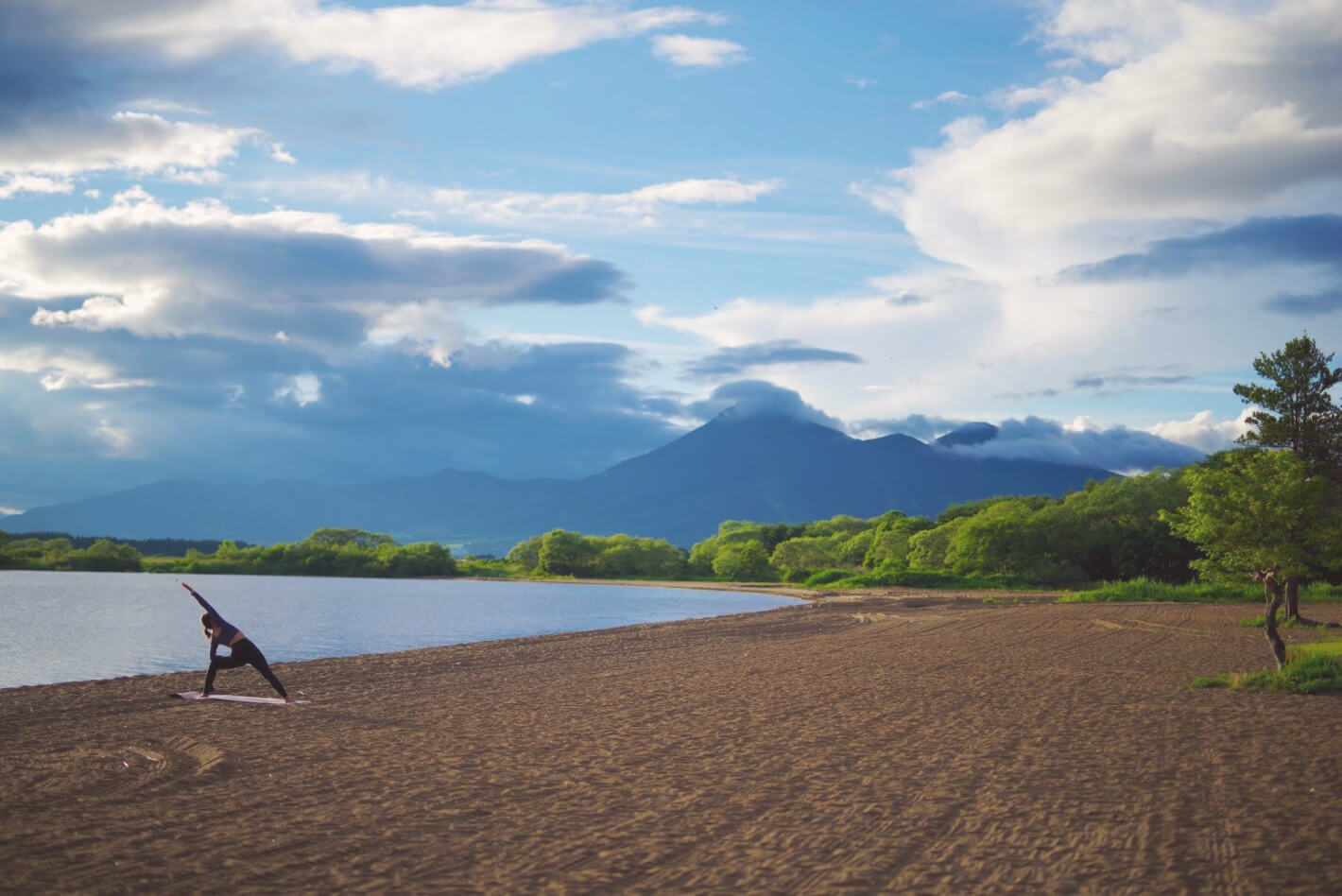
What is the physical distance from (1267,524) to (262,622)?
4308cm

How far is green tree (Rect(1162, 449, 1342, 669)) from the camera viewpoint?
18.9 meters

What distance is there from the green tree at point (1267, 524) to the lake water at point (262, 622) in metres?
24.3

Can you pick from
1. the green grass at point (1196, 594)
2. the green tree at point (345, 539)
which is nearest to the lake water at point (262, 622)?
the green grass at point (1196, 594)

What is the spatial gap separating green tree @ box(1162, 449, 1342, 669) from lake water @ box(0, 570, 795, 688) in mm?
24309

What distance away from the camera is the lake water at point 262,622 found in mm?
29578

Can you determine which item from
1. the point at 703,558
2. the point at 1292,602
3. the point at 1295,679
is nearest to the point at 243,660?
the point at 1295,679

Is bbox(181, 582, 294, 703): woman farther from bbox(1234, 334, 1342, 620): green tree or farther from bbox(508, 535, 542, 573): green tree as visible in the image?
bbox(508, 535, 542, 573): green tree

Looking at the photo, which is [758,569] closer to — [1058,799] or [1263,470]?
[1263,470]

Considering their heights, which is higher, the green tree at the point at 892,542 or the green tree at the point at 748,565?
→ the green tree at the point at 892,542

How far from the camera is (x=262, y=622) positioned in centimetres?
4756

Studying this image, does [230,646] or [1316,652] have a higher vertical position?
[230,646]

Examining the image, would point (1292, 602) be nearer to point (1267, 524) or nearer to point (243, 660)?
point (1267, 524)

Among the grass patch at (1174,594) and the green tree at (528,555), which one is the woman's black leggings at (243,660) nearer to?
the grass patch at (1174,594)

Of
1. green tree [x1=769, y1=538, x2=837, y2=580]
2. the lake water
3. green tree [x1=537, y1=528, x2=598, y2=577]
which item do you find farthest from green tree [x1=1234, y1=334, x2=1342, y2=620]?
green tree [x1=537, y1=528, x2=598, y2=577]
